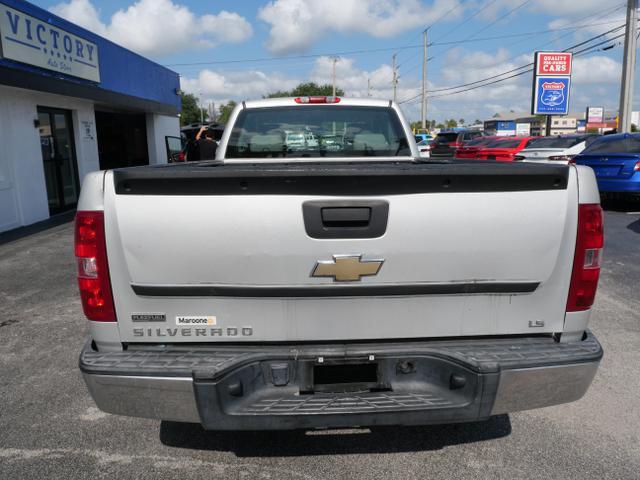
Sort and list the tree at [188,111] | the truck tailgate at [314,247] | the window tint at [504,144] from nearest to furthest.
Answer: the truck tailgate at [314,247], the window tint at [504,144], the tree at [188,111]

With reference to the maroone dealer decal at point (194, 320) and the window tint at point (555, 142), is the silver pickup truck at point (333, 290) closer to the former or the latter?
the maroone dealer decal at point (194, 320)

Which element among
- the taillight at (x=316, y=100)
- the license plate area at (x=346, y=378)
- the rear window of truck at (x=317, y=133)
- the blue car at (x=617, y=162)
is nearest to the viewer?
the license plate area at (x=346, y=378)

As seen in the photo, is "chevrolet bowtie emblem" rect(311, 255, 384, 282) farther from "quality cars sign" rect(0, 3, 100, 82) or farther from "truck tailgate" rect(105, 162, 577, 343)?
"quality cars sign" rect(0, 3, 100, 82)

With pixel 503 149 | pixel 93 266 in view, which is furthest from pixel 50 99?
pixel 503 149

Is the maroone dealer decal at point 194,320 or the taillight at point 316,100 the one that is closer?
the maroone dealer decal at point 194,320

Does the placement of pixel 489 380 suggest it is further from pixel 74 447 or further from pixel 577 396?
pixel 74 447

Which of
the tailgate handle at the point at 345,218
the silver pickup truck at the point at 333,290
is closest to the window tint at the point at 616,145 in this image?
the silver pickup truck at the point at 333,290

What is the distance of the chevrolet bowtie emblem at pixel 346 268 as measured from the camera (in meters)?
2.20

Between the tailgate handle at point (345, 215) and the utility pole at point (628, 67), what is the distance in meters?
21.1

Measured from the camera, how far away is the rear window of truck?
14.1 ft

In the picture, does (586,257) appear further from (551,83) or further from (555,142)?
(551,83)

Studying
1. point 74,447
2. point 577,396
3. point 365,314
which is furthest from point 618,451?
point 74,447

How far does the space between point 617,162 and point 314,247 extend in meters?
10.7

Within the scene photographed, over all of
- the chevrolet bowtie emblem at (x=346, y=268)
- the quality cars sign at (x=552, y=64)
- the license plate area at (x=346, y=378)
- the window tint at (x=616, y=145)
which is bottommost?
the license plate area at (x=346, y=378)
